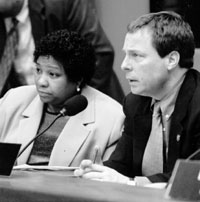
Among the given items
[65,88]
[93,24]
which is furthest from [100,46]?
[65,88]

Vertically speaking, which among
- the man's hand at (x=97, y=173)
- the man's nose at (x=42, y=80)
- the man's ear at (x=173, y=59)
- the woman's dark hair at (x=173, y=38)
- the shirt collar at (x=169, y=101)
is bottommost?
the man's hand at (x=97, y=173)

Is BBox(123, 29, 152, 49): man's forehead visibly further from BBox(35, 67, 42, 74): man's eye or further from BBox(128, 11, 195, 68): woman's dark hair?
BBox(35, 67, 42, 74): man's eye

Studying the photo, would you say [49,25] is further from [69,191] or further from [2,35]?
[69,191]

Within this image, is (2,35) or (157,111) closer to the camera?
(157,111)

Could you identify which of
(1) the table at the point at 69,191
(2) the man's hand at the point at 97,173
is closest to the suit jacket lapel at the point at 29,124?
(2) the man's hand at the point at 97,173

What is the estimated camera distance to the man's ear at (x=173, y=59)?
258 centimetres

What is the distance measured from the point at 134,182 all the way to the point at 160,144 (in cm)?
35

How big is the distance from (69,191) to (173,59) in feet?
3.26

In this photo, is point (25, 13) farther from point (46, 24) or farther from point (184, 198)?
point (184, 198)

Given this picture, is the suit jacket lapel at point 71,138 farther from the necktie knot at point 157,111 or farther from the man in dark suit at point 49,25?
the man in dark suit at point 49,25

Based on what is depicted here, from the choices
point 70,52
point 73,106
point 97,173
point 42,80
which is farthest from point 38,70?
point 97,173

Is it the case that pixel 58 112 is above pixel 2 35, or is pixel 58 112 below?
below

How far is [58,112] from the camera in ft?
10.8

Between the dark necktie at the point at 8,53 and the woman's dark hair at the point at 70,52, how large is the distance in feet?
1.80
